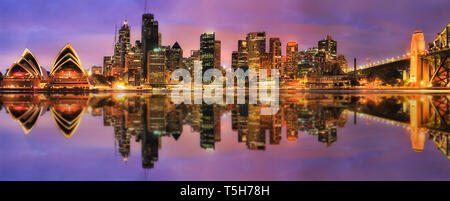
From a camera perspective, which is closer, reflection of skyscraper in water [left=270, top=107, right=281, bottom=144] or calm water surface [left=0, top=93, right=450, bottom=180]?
calm water surface [left=0, top=93, right=450, bottom=180]

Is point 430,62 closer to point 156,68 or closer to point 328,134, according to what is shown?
point 328,134

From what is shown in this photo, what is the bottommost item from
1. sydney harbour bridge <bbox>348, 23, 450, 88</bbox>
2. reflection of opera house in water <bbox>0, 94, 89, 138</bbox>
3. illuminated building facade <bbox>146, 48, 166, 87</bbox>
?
reflection of opera house in water <bbox>0, 94, 89, 138</bbox>

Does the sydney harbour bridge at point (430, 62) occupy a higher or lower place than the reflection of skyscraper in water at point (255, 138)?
higher

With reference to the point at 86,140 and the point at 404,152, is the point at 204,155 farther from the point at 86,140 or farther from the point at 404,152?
the point at 404,152

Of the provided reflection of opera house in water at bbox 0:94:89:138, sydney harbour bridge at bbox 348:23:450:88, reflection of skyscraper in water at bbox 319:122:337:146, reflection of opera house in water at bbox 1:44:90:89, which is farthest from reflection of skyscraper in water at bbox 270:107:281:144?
reflection of opera house in water at bbox 1:44:90:89

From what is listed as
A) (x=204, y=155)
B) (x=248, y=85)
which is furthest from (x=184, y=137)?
(x=248, y=85)

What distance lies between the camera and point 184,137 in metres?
7.29

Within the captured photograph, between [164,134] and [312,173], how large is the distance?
4.18 m

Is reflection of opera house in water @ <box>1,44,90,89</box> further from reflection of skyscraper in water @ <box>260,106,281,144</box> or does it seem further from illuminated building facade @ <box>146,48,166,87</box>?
reflection of skyscraper in water @ <box>260,106,281,144</box>

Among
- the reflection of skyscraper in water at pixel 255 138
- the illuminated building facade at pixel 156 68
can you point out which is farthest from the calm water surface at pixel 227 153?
the illuminated building facade at pixel 156 68

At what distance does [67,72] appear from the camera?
103062mm

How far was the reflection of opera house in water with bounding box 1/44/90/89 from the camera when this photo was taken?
97438mm

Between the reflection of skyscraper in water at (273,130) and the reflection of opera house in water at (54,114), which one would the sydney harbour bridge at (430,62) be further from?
the reflection of opera house in water at (54,114)

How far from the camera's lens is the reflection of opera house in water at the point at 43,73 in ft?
320
